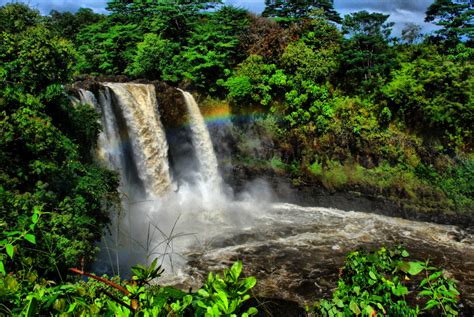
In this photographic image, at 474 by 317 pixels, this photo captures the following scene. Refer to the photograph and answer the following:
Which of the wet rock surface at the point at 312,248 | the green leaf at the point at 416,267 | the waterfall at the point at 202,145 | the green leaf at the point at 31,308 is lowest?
the wet rock surface at the point at 312,248

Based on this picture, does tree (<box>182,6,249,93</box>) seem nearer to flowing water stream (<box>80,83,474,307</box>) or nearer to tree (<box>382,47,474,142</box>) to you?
flowing water stream (<box>80,83,474,307</box>)

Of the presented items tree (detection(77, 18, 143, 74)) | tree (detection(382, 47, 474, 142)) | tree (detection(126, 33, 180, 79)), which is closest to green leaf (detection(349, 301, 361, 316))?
tree (detection(382, 47, 474, 142))

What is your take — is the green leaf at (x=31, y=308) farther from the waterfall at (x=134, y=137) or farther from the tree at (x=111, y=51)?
the tree at (x=111, y=51)

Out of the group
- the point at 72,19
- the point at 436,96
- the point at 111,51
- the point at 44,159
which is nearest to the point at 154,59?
the point at 111,51

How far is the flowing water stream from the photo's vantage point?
10477 millimetres

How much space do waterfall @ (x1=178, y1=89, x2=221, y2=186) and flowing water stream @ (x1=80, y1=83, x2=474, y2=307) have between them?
0.05 metres

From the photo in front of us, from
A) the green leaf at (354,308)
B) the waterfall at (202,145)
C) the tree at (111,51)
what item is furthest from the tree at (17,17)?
the green leaf at (354,308)

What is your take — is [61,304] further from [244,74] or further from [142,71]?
[142,71]

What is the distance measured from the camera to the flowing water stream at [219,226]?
34.4 feet

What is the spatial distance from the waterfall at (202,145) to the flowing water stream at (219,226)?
5cm

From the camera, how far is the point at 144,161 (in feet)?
50.2

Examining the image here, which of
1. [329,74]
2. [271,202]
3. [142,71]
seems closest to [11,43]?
[142,71]

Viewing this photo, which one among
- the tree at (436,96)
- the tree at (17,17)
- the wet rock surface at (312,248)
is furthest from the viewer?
the tree at (436,96)

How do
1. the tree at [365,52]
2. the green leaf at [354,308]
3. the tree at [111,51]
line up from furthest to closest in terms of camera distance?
the tree at [111,51] → the tree at [365,52] → the green leaf at [354,308]
